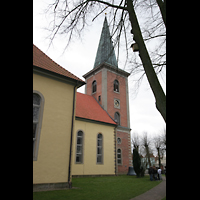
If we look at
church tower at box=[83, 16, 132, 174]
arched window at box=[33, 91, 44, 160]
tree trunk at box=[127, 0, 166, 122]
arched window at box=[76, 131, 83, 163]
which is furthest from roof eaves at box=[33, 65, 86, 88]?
church tower at box=[83, 16, 132, 174]

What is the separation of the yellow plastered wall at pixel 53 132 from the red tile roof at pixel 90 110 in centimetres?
859

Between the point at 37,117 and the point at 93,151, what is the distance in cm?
1098

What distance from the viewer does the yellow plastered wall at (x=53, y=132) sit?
29.1 feet

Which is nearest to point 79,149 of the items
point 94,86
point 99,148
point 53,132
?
point 99,148

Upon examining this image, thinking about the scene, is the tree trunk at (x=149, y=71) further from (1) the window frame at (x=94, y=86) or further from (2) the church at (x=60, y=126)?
(1) the window frame at (x=94, y=86)

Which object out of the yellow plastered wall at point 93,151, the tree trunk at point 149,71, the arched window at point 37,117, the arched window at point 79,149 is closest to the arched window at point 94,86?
the yellow plastered wall at point 93,151

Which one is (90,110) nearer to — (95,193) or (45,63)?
(45,63)

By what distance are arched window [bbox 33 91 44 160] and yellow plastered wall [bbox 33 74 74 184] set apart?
0.56ft
